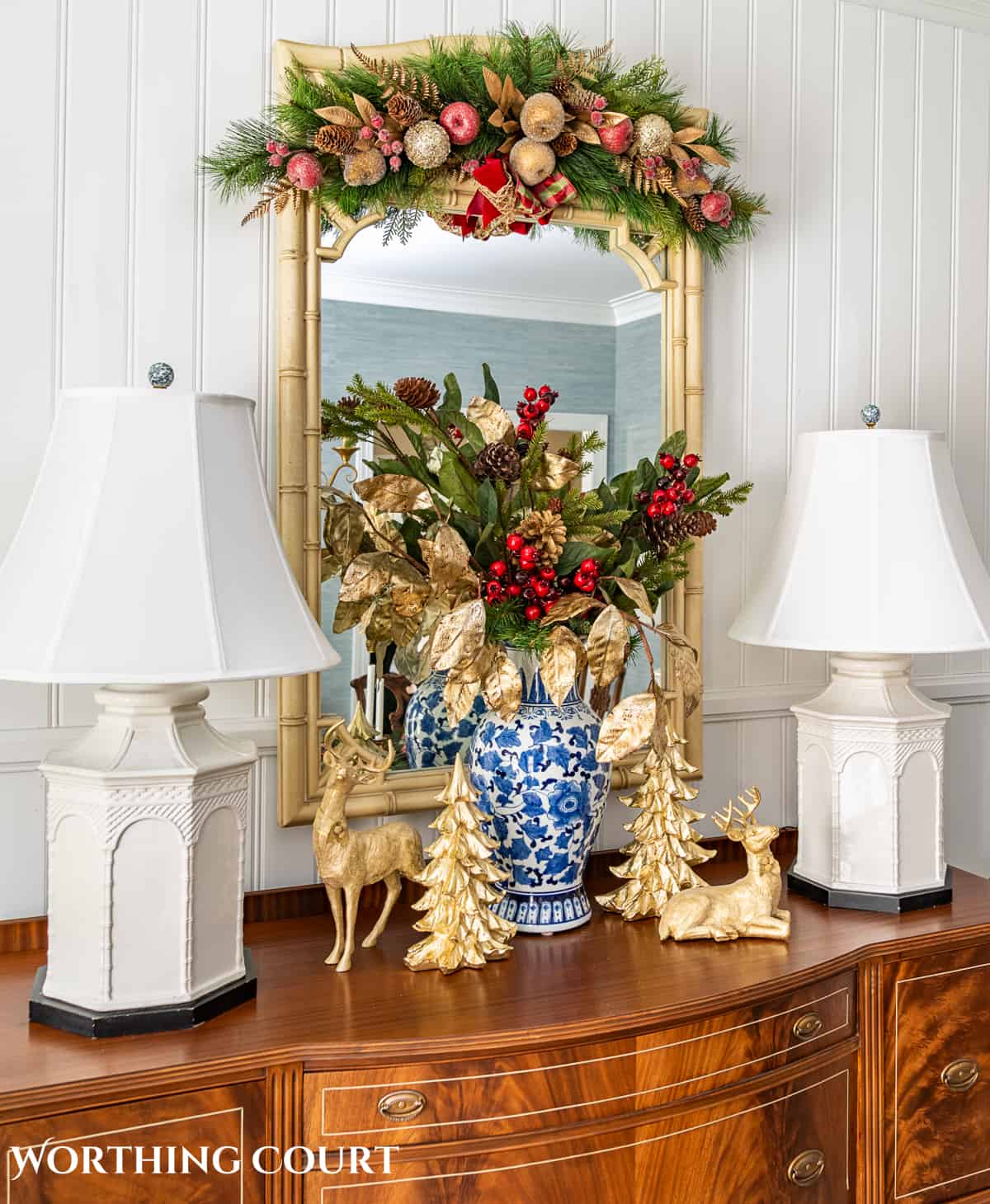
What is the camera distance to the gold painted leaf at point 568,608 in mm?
1507

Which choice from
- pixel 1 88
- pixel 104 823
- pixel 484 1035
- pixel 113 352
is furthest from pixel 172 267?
pixel 484 1035

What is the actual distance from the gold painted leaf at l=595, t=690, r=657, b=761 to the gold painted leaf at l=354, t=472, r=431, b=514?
406 mm

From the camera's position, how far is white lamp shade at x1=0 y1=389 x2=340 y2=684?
1212 mm

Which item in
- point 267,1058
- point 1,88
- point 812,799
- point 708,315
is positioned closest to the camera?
point 267,1058

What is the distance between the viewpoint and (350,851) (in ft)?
4.84

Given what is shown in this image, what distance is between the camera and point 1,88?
1.56 meters

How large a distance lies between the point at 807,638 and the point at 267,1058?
96 cm

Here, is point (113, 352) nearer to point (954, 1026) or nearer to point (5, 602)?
point (5, 602)

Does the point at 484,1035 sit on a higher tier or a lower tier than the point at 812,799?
lower

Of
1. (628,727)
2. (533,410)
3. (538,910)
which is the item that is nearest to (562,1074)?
(538,910)

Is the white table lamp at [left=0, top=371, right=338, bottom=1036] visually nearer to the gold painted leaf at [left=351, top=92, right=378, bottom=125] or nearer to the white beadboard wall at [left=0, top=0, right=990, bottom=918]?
the white beadboard wall at [left=0, top=0, right=990, bottom=918]

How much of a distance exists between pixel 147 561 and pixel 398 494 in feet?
1.50

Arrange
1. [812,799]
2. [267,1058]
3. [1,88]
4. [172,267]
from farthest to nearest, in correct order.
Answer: [812,799], [172,267], [1,88], [267,1058]

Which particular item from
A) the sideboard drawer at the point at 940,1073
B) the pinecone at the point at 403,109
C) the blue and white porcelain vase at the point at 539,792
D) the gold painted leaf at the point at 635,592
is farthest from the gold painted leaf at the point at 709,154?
the sideboard drawer at the point at 940,1073
